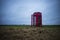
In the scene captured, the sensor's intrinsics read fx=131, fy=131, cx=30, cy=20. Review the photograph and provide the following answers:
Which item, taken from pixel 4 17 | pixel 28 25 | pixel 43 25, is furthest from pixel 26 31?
pixel 4 17

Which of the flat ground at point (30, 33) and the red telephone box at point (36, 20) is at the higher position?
the red telephone box at point (36, 20)

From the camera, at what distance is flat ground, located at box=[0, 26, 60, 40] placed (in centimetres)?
159

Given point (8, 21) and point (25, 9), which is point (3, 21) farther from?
point (25, 9)

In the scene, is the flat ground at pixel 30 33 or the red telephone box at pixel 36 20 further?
the red telephone box at pixel 36 20

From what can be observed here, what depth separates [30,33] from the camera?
170cm

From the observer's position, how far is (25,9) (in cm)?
170

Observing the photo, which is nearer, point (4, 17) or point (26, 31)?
point (4, 17)

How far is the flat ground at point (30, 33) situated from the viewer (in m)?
1.59

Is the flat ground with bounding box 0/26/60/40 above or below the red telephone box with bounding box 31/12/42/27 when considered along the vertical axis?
below

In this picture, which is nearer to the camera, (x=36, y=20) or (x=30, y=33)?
(x=30, y=33)

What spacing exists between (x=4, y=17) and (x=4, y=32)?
0.20m

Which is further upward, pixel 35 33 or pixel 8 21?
pixel 8 21

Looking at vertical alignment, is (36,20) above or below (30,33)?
above

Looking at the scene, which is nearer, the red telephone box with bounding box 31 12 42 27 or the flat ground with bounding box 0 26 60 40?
the flat ground with bounding box 0 26 60 40
